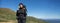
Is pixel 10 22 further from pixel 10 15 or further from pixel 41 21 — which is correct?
pixel 41 21

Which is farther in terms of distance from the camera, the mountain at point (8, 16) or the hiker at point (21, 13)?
the mountain at point (8, 16)

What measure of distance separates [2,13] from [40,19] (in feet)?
4.64

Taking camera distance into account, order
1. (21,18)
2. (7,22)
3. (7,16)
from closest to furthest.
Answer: (21,18)
(7,22)
(7,16)

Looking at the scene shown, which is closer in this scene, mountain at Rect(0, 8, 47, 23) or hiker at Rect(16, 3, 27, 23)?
hiker at Rect(16, 3, 27, 23)

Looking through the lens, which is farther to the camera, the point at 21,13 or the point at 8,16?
the point at 8,16

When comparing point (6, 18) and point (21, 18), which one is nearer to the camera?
point (21, 18)

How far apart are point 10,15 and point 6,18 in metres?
0.27

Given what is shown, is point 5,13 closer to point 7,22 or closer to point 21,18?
point 7,22

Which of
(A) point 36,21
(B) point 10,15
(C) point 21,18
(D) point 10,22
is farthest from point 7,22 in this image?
(C) point 21,18

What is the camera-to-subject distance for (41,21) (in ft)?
20.6

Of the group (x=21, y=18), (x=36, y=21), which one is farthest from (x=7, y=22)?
(x=21, y=18)

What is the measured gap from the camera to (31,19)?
20.3ft

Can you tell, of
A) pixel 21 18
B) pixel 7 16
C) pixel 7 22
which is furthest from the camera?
pixel 7 16

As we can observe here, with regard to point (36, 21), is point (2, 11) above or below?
above
